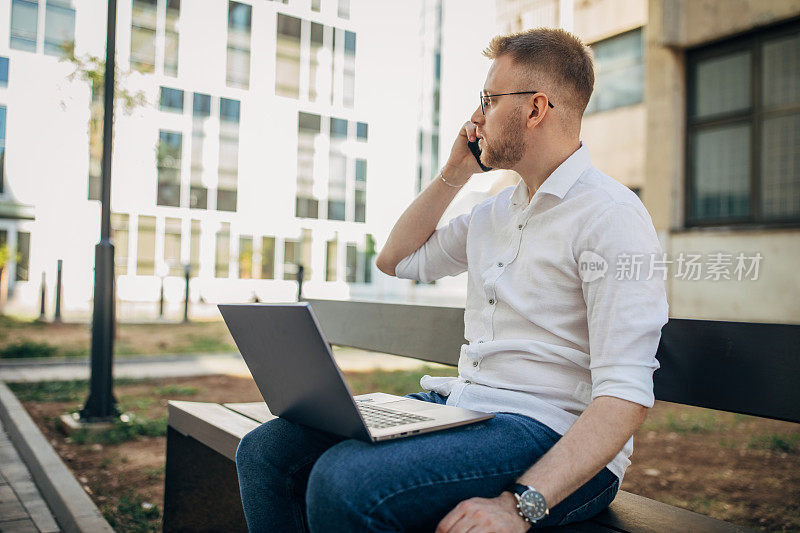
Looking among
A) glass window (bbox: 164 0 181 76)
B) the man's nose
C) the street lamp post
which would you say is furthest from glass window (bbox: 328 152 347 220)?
the man's nose

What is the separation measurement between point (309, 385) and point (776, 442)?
426 centimetres

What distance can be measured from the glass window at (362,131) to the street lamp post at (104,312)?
736 inches

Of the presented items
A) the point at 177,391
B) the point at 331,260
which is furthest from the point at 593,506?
the point at 331,260

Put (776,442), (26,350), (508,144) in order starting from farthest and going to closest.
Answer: (26,350) → (776,442) → (508,144)

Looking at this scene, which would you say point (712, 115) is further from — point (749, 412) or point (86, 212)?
point (86, 212)

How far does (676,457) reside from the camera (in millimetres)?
4371

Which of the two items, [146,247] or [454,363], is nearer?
[454,363]

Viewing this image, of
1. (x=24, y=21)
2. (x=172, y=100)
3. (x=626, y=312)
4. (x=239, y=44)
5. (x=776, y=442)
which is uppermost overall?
(x=239, y=44)

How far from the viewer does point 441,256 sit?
2.16m

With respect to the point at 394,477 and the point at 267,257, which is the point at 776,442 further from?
the point at 267,257

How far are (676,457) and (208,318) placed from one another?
40.6 ft

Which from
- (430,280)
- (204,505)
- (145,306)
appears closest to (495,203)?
(430,280)

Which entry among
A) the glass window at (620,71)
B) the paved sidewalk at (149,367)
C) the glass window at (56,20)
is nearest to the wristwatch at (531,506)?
the paved sidewalk at (149,367)

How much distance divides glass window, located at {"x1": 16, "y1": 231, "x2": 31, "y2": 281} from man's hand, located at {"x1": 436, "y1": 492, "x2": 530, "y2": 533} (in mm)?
18528
